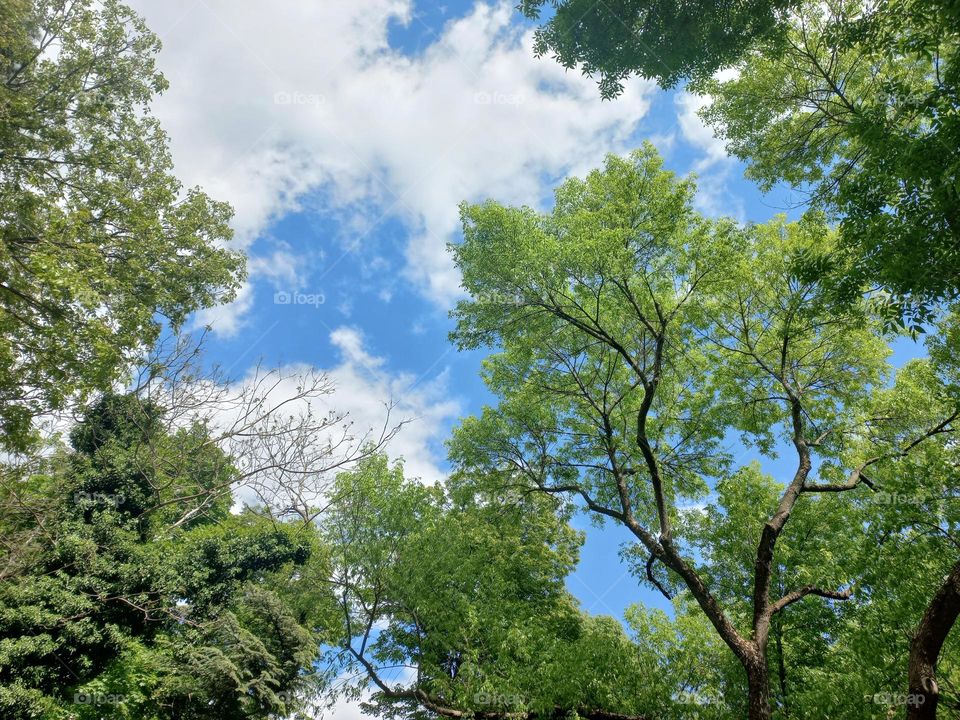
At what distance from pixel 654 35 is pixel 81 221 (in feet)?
Answer: 35.6

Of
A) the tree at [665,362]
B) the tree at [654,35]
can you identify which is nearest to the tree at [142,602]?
the tree at [665,362]

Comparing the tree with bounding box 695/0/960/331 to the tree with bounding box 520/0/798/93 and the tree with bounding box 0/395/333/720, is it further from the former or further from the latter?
the tree with bounding box 0/395/333/720

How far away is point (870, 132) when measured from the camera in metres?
7.18

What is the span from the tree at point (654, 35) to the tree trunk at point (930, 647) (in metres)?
8.80

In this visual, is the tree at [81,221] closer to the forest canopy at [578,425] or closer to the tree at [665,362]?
the forest canopy at [578,425]

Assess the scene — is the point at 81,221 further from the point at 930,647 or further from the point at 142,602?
the point at 930,647

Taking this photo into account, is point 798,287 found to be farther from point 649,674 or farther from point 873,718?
point 649,674

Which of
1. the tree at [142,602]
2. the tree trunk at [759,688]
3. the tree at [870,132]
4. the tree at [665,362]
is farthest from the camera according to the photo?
the tree at [142,602]

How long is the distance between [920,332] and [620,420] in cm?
789

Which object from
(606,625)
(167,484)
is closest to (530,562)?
(606,625)

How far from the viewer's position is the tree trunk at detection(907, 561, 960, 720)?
6.72 meters

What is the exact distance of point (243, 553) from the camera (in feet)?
57.9

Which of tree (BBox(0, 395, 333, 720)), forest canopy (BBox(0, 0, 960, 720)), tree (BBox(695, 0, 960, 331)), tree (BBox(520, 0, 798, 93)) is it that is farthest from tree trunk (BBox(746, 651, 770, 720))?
tree (BBox(0, 395, 333, 720))

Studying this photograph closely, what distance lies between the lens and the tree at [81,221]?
8.43 metres
